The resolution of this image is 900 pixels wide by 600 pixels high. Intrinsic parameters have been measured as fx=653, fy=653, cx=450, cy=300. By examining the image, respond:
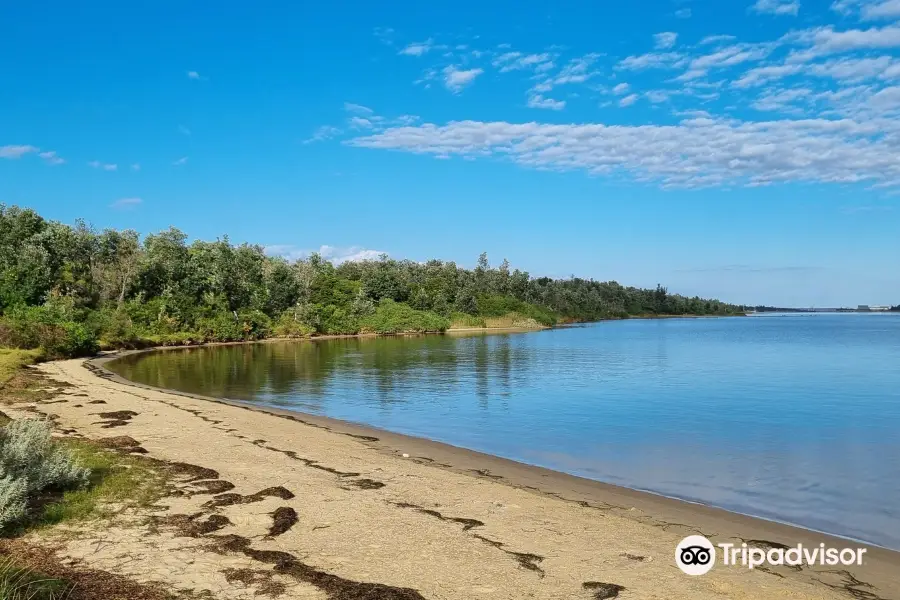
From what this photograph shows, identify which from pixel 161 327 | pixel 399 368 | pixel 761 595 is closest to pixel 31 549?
pixel 761 595

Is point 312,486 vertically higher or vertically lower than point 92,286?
Result: lower

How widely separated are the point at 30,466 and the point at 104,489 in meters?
1.10

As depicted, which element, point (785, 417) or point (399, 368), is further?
point (399, 368)

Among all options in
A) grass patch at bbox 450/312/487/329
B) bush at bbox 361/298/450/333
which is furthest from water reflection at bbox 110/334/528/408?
grass patch at bbox 450/312/487/329

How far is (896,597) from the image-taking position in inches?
301

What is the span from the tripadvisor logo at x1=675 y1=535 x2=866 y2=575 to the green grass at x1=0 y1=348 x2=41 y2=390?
22.8m

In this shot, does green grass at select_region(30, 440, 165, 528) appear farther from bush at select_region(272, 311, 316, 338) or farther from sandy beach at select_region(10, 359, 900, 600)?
bush at select_region(272, 311, 316, 338)

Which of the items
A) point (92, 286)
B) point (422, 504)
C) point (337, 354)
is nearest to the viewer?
point (422, 504)

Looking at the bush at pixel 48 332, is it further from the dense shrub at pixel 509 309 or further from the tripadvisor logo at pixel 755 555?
the dense shrub at pixel 509 309

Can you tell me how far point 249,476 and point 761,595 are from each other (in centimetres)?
842

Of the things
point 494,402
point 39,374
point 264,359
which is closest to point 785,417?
point 494,402

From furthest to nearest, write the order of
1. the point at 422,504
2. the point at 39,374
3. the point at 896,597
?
the point at 39,374 < the point at 422,504 < the point at 896,597

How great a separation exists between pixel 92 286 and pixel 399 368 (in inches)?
1469

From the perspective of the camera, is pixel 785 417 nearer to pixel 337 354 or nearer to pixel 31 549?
pixel 31 549
